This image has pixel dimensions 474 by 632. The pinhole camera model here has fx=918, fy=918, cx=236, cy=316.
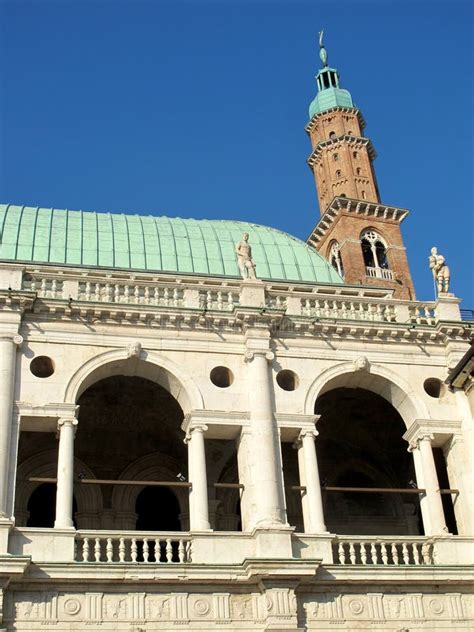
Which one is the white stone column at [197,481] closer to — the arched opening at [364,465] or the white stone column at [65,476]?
the white stone column at [65,476]

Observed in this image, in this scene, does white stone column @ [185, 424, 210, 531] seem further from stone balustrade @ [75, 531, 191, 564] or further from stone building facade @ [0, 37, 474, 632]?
stone balustrade @ [75, 531, 191, 564]

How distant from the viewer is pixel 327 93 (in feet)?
200

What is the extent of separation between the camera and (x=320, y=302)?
1059 inches

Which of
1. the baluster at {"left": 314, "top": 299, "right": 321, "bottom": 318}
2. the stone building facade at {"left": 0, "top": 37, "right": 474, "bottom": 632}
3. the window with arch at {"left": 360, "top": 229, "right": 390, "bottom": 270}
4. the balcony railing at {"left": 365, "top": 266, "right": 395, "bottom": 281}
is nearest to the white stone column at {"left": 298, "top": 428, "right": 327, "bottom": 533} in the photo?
the stone building facade at {"left": 0, "top": 37, "right": 474, "bottom": 632}

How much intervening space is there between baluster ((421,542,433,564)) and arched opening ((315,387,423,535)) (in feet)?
18.1

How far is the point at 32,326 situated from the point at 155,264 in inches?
311

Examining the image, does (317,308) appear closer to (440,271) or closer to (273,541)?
(440,271)

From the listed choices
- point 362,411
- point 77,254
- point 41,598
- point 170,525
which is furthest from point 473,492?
point 77,254

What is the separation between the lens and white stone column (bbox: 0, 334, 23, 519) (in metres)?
21.3

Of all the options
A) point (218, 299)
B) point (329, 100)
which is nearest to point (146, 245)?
point (218, 299)

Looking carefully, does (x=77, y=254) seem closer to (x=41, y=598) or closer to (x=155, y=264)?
(x=155, y=264)

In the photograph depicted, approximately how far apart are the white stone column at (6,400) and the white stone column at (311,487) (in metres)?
7.43

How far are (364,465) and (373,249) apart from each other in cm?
2503

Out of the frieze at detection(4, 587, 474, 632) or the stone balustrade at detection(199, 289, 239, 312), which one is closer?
the frieze at detection(4, 587, 474, 632)
